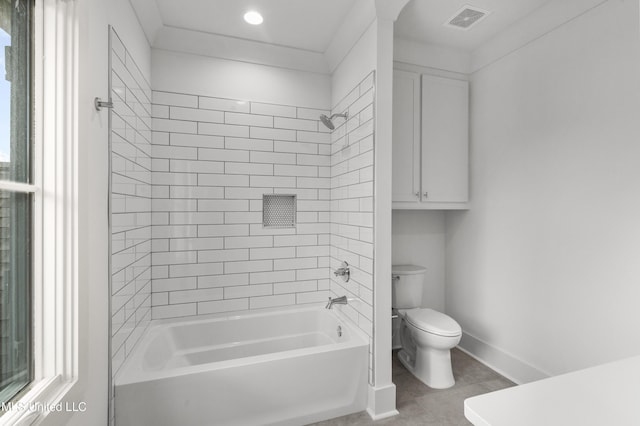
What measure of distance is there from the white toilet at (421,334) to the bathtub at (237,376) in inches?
21.6

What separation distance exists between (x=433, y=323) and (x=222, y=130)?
2.18 metres

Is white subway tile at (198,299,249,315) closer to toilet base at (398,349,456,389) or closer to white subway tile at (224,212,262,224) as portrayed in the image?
white subway tile at (224,212,262,224)

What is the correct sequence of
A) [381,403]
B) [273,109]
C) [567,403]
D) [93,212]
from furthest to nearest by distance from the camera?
1. [273,109]
2. [381,403]
3. [93,212]
4. [567,403]

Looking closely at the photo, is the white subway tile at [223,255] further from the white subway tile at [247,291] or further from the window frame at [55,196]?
the window frame at [55,196]

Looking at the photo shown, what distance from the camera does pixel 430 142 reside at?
2494mm

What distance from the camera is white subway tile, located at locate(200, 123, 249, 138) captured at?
88.6 inches

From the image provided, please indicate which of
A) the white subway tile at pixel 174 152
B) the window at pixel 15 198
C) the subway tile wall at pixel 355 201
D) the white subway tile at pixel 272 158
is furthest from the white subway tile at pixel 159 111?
the subway tile wall at pixel 355 201

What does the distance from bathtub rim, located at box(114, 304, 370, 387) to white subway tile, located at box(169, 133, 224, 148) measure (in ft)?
4.31

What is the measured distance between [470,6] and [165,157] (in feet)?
7.80

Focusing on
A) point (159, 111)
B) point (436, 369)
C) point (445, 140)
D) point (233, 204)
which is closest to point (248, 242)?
point (233, 204)

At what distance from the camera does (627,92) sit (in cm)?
161

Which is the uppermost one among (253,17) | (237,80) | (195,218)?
(253,17)

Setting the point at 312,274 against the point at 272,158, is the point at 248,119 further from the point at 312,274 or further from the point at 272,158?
the point at 312,274

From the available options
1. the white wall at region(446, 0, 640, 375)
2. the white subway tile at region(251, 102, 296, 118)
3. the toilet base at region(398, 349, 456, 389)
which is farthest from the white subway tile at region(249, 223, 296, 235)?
the white wall at region(446, 0, 640, 375)
